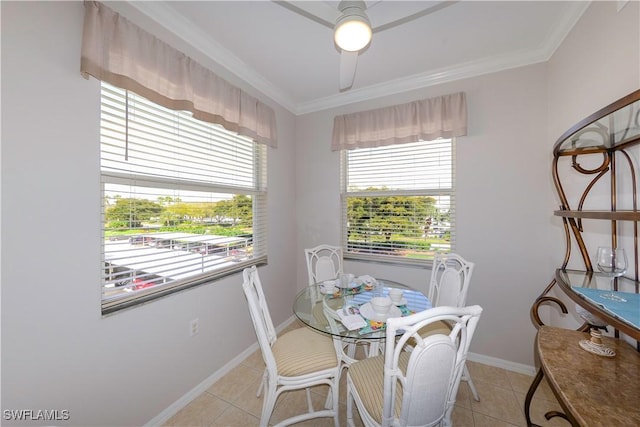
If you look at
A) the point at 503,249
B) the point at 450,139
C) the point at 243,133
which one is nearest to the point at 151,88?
the point at 243,133

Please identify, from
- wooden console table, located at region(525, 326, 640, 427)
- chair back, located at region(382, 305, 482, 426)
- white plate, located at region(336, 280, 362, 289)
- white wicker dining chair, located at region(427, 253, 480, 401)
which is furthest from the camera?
white plate, located at region(336, 280, 362, 289)

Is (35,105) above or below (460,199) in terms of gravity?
above

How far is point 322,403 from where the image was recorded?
5.84 feet

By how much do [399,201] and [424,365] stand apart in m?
1.85

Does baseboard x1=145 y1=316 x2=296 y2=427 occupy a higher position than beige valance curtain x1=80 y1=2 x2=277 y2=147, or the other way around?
beige valance curtain x1=80 y1=2 x2=277 y2=147

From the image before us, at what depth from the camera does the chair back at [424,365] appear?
946 mm

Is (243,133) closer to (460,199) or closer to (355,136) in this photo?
(355,136)

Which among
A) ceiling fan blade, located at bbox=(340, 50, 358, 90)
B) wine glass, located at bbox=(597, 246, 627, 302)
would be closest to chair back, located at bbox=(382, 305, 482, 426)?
wine glass, located at bbox=(597, 246, 627, 302)

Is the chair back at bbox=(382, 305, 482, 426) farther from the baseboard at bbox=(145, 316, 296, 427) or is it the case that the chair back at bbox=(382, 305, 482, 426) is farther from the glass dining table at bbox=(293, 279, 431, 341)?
the baseboard at bbox=(145, 316, 296, 427)

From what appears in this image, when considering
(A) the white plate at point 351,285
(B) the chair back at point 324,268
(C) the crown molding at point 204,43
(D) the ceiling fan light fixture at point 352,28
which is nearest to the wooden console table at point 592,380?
(A) the white plate at point 351,285

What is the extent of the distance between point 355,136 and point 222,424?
267 centimetres

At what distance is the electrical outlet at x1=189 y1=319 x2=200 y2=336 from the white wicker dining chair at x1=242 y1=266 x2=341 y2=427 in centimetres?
63

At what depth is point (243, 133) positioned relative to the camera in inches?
86.9

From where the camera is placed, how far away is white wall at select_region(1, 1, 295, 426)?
1047mm
